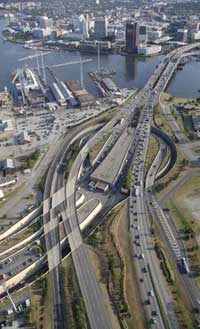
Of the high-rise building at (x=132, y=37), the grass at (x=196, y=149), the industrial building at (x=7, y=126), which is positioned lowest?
the grass at (x=196, y=149)

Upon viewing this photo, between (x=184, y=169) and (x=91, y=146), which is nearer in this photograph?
(x=184, y=169)

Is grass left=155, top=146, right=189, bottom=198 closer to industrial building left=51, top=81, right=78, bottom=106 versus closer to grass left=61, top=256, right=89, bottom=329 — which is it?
grass left=61, top=256, right=89, bottom=329

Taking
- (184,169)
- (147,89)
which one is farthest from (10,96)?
(184,169)

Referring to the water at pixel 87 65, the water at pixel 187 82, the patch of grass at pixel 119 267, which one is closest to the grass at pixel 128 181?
the patch of grass at pixel 119 267

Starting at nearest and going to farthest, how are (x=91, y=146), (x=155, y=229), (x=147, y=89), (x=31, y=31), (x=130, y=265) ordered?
1. (x=130, y=265)
2. (x=155, y=229)
3. (x=91, y=146)
4. (x=147, y=89)
5. (x=31, y=31)

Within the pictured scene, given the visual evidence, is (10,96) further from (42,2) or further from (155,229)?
(42,2)

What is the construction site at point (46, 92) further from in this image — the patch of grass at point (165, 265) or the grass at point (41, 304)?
the grass at point (41, 304)
